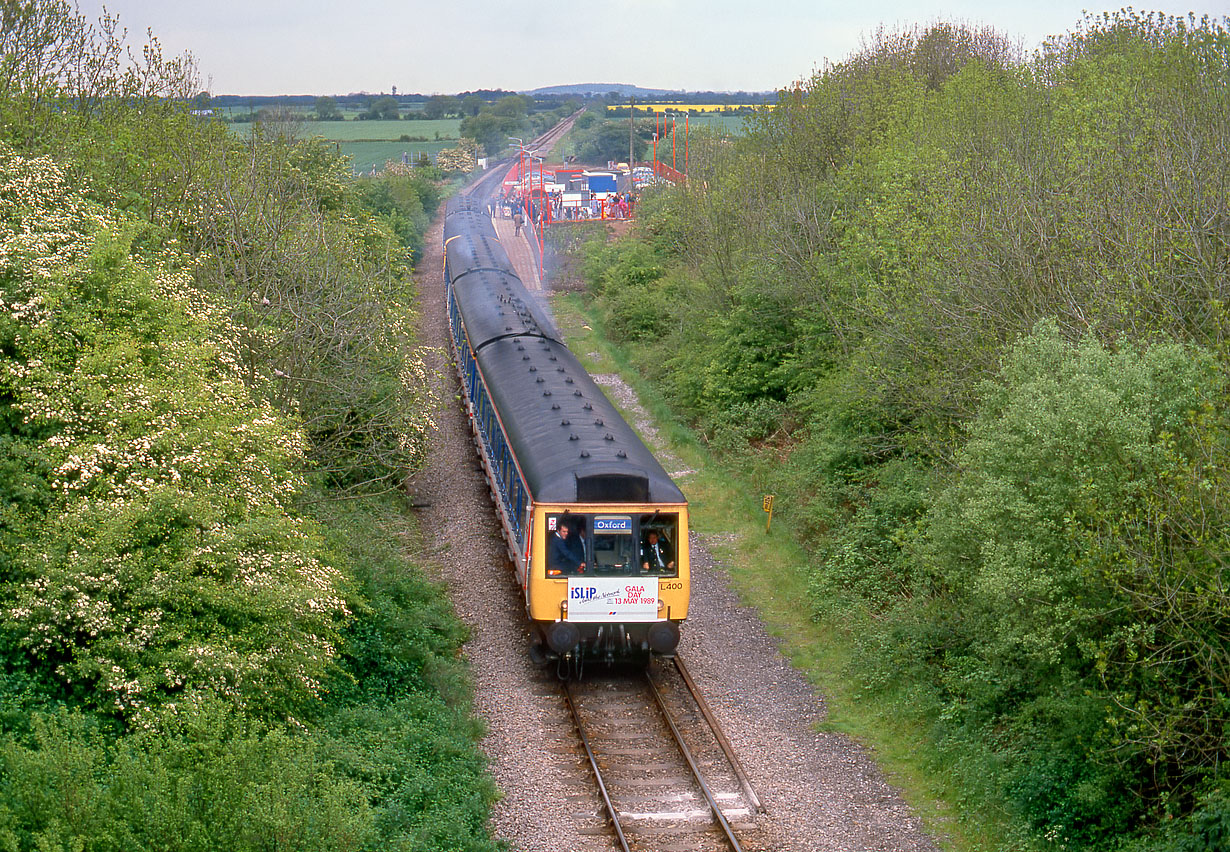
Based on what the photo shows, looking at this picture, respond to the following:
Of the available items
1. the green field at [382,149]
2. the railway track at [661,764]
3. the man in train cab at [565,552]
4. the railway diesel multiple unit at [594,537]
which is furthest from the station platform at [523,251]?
the man in train cab at [565,552]

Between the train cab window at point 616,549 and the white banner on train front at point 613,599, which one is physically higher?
the train cab window at point 616,549

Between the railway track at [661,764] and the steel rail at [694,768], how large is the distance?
0.01m

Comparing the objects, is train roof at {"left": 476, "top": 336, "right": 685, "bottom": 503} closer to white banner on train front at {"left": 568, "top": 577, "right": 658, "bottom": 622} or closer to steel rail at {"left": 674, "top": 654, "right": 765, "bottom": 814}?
white banner on train front at {"left": 568, "top": 577, "right": 658, "bottom": 622}

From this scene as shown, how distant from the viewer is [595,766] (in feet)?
39.6

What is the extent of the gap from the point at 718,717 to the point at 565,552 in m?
2.95

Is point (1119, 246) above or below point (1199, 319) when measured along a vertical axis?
above

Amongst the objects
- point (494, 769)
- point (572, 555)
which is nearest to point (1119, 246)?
point (572, 555)

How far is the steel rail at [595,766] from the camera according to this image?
35.2ft

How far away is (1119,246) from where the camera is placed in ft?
42.8

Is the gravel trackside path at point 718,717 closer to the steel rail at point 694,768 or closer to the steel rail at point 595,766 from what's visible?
the steel rail at point 595,766

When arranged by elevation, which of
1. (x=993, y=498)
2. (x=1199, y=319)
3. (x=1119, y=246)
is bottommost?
(x=993, y=498)

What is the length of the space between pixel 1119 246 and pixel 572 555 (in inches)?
306

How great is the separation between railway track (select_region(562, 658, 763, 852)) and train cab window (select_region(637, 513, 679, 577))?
176 cm

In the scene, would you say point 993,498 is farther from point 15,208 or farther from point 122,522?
point 15,208
